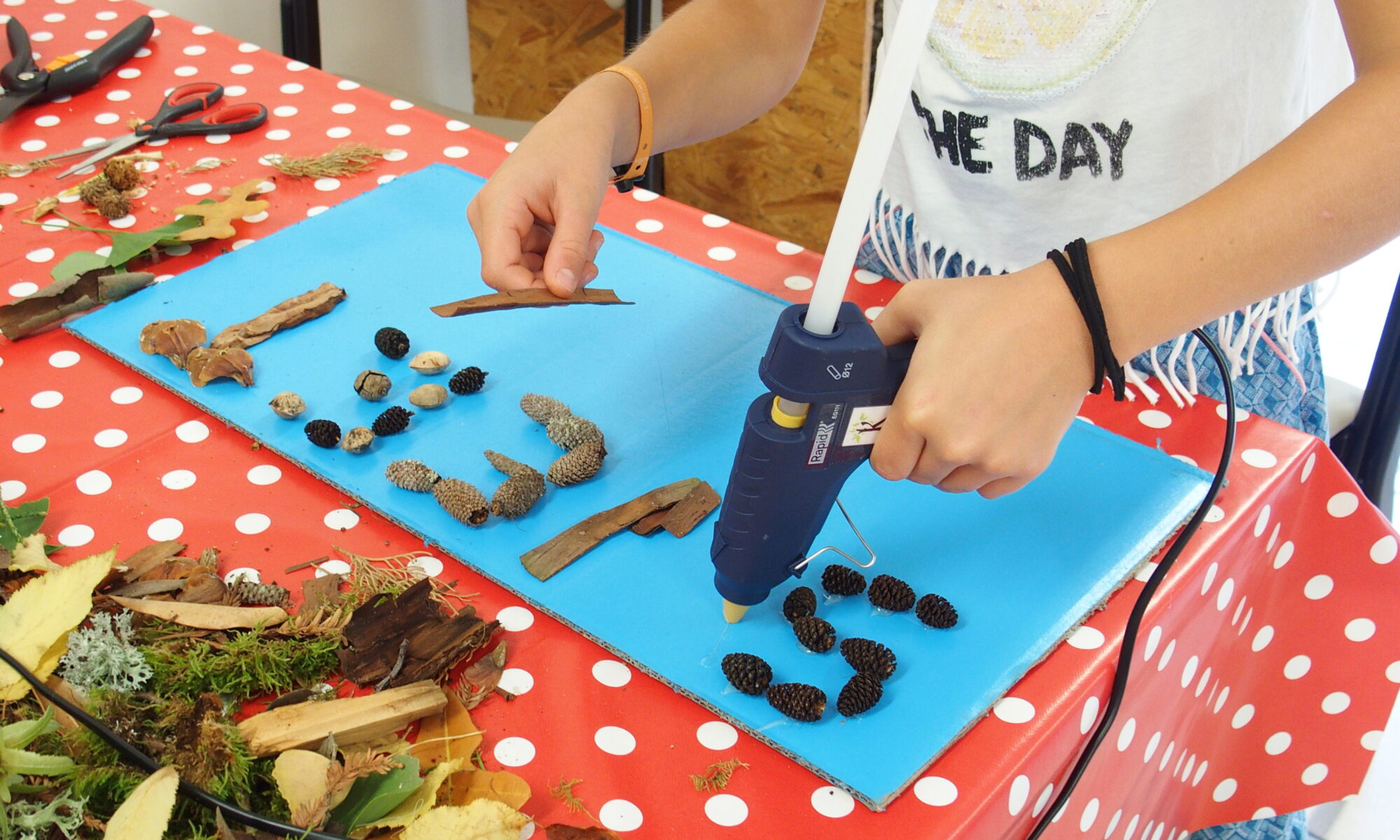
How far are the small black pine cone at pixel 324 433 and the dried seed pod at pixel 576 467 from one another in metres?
0.18

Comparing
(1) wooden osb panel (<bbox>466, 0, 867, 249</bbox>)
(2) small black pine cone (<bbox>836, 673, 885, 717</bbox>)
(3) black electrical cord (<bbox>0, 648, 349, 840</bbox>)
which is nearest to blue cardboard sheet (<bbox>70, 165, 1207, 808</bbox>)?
(2) small black pine cone (<bbox>836, 673, 885, 717</bbox>)

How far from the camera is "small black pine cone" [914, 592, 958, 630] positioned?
727mm

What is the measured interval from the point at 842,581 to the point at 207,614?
0.42 meters

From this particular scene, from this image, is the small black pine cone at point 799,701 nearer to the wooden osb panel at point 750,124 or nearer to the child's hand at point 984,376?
the child's hand at point 984,376

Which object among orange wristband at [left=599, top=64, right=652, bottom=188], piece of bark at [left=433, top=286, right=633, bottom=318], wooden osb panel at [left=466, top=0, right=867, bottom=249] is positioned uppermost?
orange wristband at [left=599, top=64, right=652, bottom=188]

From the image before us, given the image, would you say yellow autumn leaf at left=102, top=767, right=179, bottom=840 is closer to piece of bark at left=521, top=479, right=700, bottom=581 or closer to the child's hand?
piece of bark at left=521, top=479, right=700, bottom=581

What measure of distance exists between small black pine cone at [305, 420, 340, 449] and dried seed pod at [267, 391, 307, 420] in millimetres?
29

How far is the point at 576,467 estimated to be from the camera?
0.85 metres

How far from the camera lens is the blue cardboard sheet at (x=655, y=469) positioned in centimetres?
70

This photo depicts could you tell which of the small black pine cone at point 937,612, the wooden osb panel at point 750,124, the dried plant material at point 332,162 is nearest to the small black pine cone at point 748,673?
the small black pine cone at point 937,612

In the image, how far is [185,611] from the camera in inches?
27.9

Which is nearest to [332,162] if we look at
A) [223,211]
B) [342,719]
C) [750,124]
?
[223,211]

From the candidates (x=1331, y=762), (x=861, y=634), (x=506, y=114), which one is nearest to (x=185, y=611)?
(x=861, y=634)

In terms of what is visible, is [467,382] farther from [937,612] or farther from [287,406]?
[937,612]
